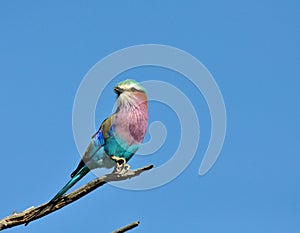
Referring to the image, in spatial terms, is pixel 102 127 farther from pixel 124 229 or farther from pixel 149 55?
pixel 124 229

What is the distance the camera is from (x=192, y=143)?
629 centimetres

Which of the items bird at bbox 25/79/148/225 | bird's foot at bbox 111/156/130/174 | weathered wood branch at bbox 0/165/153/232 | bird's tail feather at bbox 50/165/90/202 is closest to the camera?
weathered wood branch at bbox 0/165/153/232

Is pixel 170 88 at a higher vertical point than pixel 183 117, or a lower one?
higher

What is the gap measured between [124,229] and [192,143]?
5.82 ft

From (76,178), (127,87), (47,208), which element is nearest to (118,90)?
(127,87)

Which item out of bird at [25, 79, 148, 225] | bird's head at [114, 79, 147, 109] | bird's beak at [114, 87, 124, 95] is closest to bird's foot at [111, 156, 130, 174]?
bird at [25, 79, 148, 225]

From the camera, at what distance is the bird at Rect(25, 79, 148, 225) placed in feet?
25.5

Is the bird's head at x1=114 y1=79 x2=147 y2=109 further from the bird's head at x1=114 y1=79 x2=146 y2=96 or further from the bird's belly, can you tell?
the bird's belly

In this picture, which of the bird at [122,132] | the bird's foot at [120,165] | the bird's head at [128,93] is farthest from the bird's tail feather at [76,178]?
the bird's head at [128,93]

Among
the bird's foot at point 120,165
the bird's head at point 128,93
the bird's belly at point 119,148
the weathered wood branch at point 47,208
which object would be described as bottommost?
the weathered wood branch at point 47,208

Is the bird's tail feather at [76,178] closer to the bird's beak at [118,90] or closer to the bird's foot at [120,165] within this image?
the bird's foot at [120,165]

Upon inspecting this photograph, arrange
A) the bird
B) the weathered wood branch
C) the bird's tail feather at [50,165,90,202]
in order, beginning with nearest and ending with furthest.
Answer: the weathered wood branch
the bird's tail feather at [50,165,90,202]
the bird

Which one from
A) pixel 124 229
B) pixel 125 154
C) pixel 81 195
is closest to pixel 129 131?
pixel 125 154

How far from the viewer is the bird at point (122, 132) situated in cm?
777
